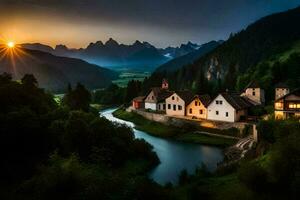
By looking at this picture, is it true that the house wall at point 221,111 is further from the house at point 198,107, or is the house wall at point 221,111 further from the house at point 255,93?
the house at point 255,93

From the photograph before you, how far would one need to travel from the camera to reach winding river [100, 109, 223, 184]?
1615 inches

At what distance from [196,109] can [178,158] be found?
2441cm

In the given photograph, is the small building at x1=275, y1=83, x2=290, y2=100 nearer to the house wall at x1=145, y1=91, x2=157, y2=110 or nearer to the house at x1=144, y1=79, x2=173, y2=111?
the house at x1=144, y1=79, x2=173, y2=111

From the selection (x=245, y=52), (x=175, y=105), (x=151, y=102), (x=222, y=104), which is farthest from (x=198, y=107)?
(x=245, y=52)

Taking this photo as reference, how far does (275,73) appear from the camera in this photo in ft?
304

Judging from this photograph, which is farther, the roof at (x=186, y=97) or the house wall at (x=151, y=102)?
the house wall at (x=151, y=102)

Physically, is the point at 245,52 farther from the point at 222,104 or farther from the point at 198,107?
the point at 222,104

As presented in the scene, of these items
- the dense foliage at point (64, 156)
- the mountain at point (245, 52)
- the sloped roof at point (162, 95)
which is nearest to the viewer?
the dense foliage at point (64, 156)

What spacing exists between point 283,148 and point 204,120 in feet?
133

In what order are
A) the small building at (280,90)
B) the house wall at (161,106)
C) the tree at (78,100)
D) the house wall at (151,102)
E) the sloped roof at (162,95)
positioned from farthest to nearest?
1. the house wall at (151,102)
2. the sloped roof at (162,95)
3. the house wall at (161,106)
4. the small building at (280,90)
5. the tree at (78,100)

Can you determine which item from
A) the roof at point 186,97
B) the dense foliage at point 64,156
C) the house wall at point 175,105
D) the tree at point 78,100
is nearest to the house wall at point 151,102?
the house wall at point 175,105

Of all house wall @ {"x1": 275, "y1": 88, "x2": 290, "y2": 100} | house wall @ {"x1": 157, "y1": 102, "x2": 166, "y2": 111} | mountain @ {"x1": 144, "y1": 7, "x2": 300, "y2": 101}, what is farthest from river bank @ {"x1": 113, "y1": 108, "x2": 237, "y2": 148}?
mountain @ {"x1": 144, "y1": 7, "x2": 300, "y2": 101}

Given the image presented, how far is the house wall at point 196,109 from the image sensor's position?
6931cm

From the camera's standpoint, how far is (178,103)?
245ft
